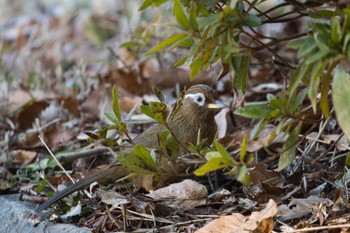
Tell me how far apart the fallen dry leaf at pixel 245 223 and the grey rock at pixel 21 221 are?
62 centimetres

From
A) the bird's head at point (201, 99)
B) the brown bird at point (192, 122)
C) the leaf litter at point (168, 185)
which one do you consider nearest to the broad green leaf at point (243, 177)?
the leaf litter at point (168, 185)

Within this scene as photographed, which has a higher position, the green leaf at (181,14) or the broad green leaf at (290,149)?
the green leaf at (181,14)

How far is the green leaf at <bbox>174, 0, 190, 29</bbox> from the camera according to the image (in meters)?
2.53

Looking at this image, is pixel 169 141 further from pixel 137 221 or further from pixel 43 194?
pixel 43 194

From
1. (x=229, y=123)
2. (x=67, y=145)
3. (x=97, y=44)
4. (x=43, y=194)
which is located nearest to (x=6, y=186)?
(x=43, y=194)

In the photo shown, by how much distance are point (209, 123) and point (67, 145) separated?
114 cm

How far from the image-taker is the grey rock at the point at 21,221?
Answer: 3.25 meters

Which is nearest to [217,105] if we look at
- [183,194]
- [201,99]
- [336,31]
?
[201,99]

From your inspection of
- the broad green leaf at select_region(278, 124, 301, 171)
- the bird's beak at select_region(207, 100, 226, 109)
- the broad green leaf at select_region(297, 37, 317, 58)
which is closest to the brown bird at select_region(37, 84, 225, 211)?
the bird's beak at select_region(207, 100, 226, 109)

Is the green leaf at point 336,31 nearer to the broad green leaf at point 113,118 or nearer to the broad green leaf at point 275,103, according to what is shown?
the broad green leaf at point 275,103

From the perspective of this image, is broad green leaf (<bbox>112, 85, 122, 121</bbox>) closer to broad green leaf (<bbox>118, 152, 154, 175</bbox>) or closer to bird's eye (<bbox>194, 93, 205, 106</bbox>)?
broad green leaf (<bbox>118, 152, 154, 175</bbox>)

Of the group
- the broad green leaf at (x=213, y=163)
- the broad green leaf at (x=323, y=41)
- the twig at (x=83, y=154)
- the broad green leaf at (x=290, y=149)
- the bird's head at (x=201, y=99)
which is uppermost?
the broad green leaf at (x=323, y=41)

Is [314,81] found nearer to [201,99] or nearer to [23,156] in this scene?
[201,99]

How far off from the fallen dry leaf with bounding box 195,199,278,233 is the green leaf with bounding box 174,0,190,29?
848 millimetres
